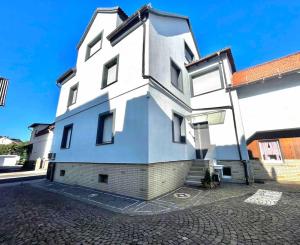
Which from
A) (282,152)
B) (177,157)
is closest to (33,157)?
(177,157)

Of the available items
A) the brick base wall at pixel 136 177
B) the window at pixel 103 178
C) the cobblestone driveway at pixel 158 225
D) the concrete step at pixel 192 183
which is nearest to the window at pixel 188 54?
the brick base wall at pixel 136 177

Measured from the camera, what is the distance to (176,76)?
33.3 feet

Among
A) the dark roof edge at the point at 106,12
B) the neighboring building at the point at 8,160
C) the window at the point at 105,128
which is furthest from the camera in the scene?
the neighboring building at the point at 8,160

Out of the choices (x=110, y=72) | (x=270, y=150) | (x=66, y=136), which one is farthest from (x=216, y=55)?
(x=66, y=136)

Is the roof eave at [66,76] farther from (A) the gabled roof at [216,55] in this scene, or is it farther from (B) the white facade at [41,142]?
(A) the gabled roof at [216,55]

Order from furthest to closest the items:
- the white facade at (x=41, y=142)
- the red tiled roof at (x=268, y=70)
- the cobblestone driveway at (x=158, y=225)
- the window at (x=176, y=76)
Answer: the white facade at (x=41, y=142)
the window at (x=176, y=76)
the red tiled roof at (x=268, y=70)
the cobblestone driveway at (x=158, y=225)

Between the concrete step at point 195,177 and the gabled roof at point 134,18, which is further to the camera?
the concrete step at point 195,177

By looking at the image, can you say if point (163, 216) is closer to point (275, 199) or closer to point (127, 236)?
point (127, 236)

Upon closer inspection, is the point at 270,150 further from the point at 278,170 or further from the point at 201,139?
the point at 201,139

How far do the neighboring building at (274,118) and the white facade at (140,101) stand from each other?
1167mm

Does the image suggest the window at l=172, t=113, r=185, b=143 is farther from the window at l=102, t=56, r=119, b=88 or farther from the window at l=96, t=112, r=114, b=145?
the window at l=102, t=56, r=119, b=88

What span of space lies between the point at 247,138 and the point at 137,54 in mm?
8668

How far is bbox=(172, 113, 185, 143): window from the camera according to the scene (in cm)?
878

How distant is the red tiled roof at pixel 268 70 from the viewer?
9164 millimetres
